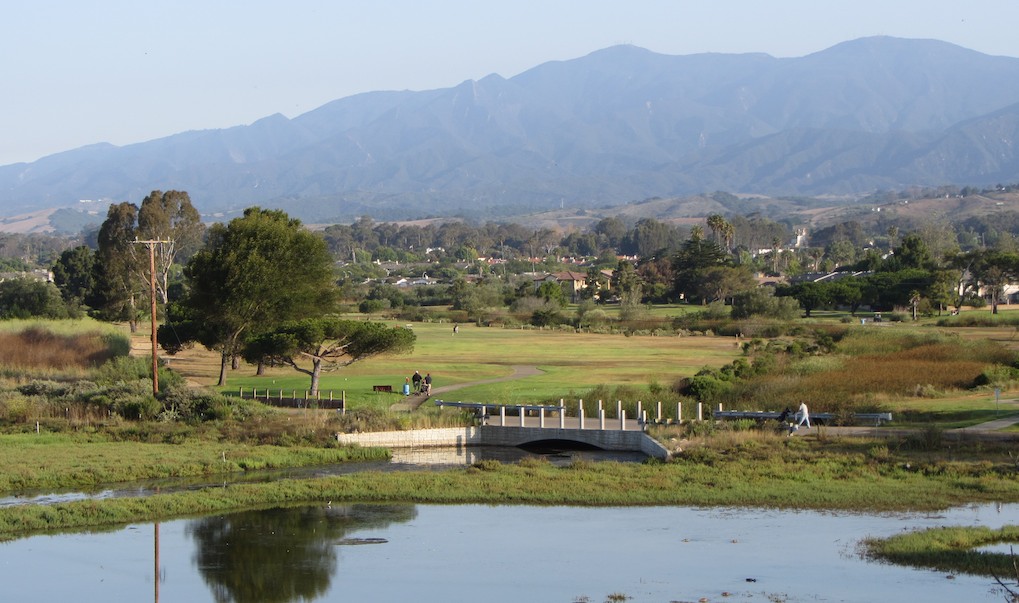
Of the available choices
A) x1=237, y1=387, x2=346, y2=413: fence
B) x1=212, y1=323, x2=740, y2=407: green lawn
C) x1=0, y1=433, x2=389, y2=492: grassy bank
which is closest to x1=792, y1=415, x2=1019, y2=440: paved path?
x1=212, y1=323, x2=740, y2=407: green lawn

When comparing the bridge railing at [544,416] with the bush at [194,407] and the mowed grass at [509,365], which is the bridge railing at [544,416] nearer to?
the mowed grass at [509,365]

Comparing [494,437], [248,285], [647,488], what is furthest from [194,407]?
[647,488]

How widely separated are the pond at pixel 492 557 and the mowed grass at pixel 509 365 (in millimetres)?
19560

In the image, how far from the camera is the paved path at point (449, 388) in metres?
52.4

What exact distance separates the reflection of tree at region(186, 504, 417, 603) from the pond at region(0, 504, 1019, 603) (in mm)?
47

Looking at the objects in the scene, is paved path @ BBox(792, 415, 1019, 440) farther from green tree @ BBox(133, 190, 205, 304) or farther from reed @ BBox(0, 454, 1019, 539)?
green tree @ BBox(133, 190, 205, 304)

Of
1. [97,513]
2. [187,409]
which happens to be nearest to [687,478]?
[97,513]

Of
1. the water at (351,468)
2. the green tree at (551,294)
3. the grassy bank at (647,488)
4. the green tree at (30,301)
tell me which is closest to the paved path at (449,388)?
the water at (351,468)

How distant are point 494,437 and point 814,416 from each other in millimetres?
10885

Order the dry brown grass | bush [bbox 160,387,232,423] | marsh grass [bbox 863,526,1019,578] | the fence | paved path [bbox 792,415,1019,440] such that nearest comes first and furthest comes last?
1. marsh grass [bbox 863,526,1019,578]
2. paved path [bbox 792,415,1019,440]
3. bush [bbox 160,387,232,423]
4. the fence
5. the dry brown grass

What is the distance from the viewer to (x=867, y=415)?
150 ft

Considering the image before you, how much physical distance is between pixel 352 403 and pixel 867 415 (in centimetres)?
1910

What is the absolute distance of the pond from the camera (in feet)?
88.6

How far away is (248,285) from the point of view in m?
62.5
